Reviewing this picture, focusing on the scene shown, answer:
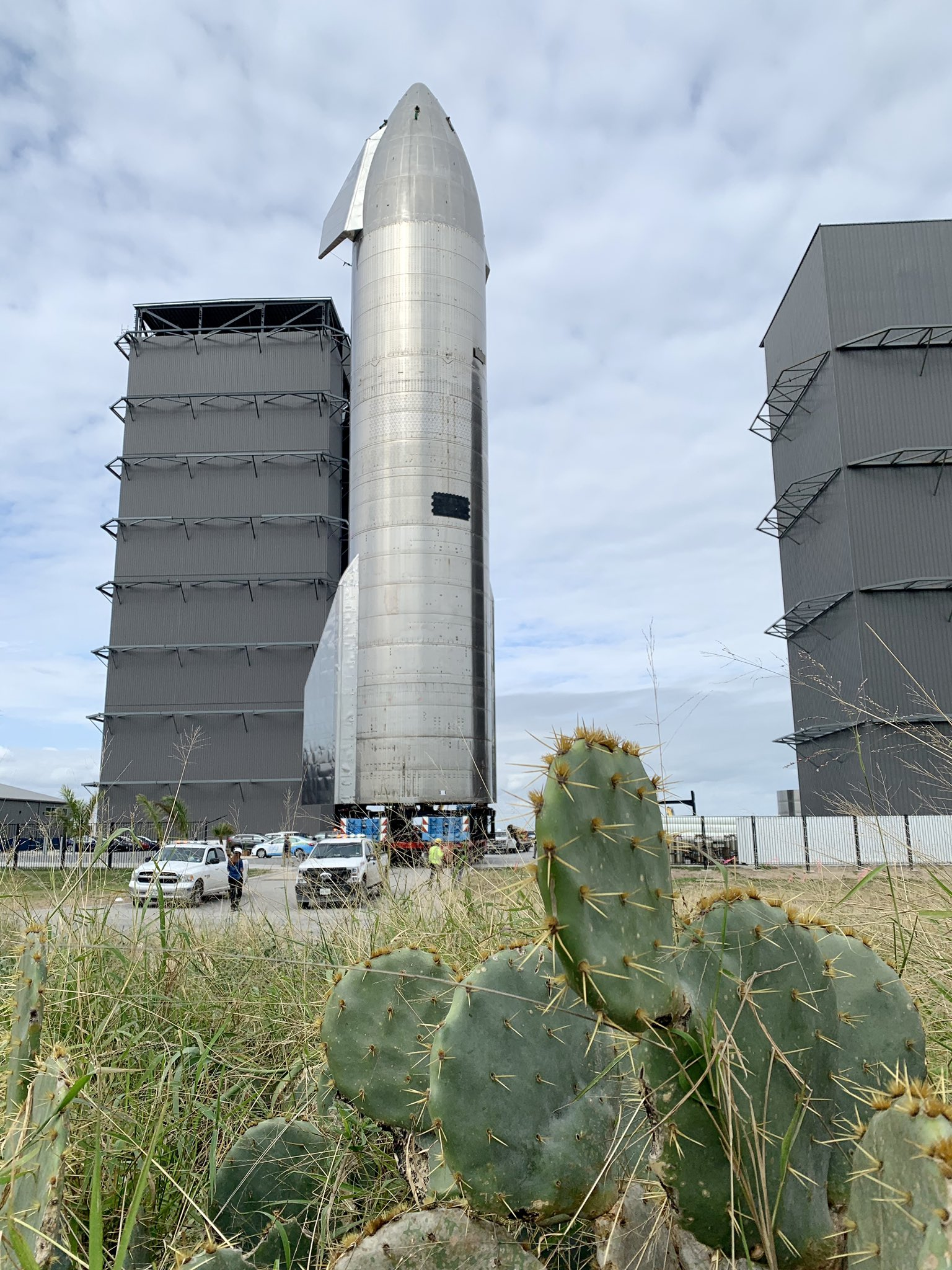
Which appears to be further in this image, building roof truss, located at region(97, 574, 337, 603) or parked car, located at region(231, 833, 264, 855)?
building roof truss, located at region(97, 574, 337, 603)

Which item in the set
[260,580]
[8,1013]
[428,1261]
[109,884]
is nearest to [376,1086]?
[428,1261]

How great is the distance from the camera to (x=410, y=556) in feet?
85.9

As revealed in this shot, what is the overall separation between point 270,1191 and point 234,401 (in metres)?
48.5

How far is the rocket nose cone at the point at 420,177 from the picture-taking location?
28594mm

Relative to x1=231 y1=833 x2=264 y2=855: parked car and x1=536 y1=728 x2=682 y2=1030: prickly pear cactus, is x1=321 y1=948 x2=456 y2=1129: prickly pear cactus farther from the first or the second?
x1=231 y1=833 x2=264 y2=855: parked car

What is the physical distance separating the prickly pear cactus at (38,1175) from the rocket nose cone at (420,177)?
30116mm

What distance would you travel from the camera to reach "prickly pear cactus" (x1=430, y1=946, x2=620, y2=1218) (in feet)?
6.98

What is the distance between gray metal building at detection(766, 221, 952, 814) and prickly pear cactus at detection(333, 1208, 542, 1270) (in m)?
27.9

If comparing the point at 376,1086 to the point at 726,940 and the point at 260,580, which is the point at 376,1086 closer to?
the point at 726,940

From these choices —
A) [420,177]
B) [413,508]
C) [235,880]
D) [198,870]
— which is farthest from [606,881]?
[420,177]

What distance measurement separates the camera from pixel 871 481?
30234 millimetres

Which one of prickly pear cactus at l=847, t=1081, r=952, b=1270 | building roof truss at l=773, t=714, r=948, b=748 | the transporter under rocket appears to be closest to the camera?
prickly pear cactus at l=847, t=1081, r=952, b=1270

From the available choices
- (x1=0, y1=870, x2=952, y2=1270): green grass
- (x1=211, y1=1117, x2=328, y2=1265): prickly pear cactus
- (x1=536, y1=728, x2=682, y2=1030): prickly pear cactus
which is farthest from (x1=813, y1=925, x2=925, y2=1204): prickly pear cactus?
(x1=211, y1=1117, x2=328, y2=1265): prickly pear cactus

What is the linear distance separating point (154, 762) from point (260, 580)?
10537 millimetres
